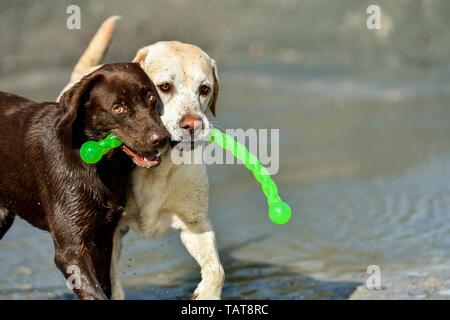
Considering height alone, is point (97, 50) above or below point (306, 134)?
above

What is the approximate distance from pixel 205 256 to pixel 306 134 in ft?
24.1

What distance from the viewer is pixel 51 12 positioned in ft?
70.9

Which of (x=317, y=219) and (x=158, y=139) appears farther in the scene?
(x=317, y=219)

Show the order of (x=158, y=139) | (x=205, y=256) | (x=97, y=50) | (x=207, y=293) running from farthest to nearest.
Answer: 1. (x=97, y=50)
2. (x=205, y=256)
3. (x=207, y=293)
4. (x=158, y=139)

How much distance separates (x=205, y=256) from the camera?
5727 millimetres

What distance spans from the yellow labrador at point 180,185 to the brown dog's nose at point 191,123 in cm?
13

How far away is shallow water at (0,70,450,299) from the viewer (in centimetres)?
718

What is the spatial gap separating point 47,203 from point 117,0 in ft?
56.0

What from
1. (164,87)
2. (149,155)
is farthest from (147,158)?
(164,87)

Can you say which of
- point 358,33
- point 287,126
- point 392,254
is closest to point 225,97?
point 287,126

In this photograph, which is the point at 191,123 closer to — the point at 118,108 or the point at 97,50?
the point at 118,108

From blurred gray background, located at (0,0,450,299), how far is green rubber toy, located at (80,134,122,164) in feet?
3.72

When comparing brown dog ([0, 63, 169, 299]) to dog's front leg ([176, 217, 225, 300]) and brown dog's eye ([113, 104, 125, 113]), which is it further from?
dog's front leg ([176, 217, 225, 300])

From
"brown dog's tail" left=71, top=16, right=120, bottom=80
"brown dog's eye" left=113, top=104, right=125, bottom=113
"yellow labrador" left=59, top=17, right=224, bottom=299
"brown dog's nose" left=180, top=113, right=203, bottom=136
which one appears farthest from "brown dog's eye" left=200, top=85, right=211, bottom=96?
"brown dog's tail" left=71, top=16, right=120, bottom=80
